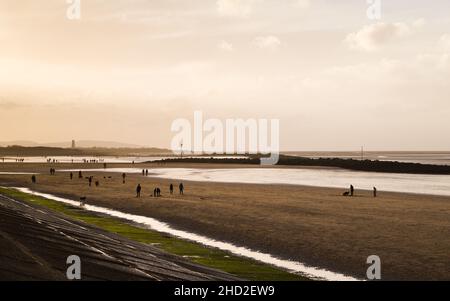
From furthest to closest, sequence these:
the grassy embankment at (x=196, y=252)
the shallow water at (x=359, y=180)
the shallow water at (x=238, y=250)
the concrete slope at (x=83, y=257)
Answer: the shallow water at (x=359, y=180), the shallow water at (x=238, y=250), the grassy embankment at (x=196, y=252), the concrete slope at (x=83, y=257)

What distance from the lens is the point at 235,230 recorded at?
109ft

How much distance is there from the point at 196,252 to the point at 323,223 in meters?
12.8

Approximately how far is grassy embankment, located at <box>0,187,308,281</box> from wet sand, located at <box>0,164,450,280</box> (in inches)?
115

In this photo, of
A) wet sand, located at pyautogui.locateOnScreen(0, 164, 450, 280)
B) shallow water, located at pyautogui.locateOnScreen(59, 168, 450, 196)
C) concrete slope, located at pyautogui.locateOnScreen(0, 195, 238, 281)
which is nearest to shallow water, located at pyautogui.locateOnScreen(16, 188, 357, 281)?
wet sand, located at pyautogui.locateOnScreen(0, 164, 450, 280)

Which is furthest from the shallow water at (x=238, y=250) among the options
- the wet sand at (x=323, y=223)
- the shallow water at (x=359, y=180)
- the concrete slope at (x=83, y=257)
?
the shallow water at (x=359, y=180)

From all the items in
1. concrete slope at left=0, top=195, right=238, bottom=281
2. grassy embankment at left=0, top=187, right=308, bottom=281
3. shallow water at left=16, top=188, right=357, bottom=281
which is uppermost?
concrete slope at left=0, top=195, right=238, bottom=281

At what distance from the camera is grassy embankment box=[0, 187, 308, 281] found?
2116 centimetres

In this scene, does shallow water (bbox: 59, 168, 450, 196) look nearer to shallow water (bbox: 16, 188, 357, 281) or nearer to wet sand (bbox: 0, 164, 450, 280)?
wet sand (bbox: 0, 164, 450, 280)

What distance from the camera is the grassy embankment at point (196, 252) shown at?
21156 millimetres

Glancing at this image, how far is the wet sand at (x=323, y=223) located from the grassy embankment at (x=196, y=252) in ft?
9.61

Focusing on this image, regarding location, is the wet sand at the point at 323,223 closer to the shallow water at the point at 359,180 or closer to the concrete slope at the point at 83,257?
the concrete slope at the point at 83,257

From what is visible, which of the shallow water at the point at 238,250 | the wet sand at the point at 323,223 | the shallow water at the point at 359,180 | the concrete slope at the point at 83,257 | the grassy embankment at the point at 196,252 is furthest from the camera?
the shallow water at the point at 359,180
